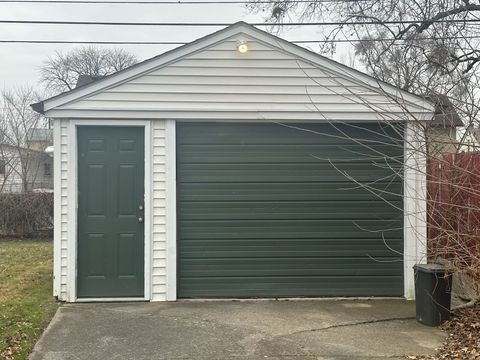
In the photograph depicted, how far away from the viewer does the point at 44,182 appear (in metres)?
32.9

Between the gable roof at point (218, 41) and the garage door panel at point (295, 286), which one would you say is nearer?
the gable roof at point (218, 41)

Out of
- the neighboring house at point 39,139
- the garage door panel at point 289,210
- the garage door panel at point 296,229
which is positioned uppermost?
the neighboring house at point 39,139

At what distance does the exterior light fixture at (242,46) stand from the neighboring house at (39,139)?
27490 mm

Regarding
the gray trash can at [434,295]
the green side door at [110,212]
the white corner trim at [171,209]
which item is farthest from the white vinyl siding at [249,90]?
the gray trash can at [434,295]

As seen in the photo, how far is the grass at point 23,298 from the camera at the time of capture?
195 inches

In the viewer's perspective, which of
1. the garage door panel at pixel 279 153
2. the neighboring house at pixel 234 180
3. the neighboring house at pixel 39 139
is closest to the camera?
the neighboring house at pixel 234 180

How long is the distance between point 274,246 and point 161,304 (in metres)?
1.68

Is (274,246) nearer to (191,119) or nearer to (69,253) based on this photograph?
(191,119)

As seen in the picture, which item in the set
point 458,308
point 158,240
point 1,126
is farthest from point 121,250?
point 1,126

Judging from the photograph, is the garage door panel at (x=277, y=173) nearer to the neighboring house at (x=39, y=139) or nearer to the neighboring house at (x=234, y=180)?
the neighboring house at (x=234, y=180)

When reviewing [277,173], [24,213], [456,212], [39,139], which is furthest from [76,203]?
[39,139]

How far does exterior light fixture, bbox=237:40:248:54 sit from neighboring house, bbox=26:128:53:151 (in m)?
27.5

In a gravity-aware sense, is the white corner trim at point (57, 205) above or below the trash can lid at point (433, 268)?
above

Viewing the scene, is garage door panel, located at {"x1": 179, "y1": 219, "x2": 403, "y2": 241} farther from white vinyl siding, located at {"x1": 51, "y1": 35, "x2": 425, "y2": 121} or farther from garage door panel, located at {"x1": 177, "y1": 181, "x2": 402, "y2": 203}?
white vinyl siding, located at {"x1": 51, "y1": 35, "x2": 425, "y2": 121}
